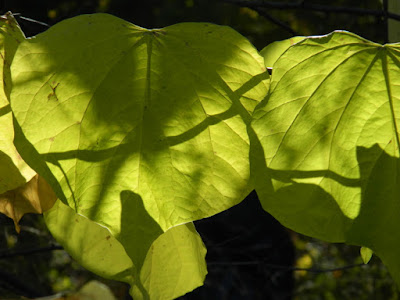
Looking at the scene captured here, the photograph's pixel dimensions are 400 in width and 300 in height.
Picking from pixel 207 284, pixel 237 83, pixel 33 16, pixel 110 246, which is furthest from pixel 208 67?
pixel 33 16

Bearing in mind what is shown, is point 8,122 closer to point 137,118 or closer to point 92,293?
point 137,118

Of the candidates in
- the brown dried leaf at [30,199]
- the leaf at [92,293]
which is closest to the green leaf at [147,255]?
the brown dried leaf at [30,199]

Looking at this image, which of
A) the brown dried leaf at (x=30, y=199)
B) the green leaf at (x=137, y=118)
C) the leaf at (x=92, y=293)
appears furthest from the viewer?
the leaf at (x=92, y=293)

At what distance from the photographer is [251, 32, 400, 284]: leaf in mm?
468

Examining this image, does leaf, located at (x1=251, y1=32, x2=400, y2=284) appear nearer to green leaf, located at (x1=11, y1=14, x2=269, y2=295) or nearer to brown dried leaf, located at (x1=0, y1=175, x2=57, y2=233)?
green leaf, located at (x1=11, y1=14, x2=269, y2=295)

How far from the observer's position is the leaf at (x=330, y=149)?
18.4 inches

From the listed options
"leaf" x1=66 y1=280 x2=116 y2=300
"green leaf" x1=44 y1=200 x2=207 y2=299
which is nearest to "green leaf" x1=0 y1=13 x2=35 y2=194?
"green leaf" x1=44 y1=200 x2=207 y2=299

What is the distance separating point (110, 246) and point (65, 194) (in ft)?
0.66

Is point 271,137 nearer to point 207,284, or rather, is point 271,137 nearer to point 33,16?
point 207,284

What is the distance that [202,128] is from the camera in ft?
1.57

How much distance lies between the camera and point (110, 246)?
0.64m

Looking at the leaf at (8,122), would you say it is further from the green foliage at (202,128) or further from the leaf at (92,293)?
the leaf at (92,293)

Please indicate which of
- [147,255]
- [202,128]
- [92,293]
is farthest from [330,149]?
[92,293]

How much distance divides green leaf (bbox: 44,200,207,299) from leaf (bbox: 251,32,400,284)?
181 mm
